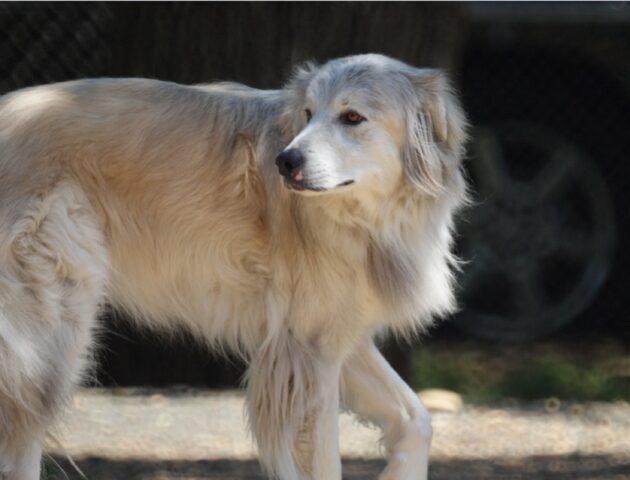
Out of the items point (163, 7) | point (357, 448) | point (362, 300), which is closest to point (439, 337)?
point (357, 448)

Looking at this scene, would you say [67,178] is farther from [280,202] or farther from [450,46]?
[450,46]

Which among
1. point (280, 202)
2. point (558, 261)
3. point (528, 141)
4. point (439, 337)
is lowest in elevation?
A: point (439, 337)

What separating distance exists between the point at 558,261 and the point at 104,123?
13.2ft

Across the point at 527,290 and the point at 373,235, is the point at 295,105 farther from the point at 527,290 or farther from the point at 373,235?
the point at 527,290

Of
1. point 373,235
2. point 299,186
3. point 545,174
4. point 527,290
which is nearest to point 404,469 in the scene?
point 373,235

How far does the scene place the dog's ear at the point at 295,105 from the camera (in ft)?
16.3

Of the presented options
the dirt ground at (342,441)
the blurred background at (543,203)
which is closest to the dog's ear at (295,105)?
the dirt ground at (342,441)

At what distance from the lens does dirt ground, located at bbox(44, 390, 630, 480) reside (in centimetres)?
602

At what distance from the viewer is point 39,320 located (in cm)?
466

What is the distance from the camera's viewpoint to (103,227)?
5.00 meters

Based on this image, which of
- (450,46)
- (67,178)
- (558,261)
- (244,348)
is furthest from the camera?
(558,261)

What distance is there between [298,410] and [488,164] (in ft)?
11.8

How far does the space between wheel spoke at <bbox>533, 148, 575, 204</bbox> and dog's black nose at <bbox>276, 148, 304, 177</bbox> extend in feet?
12.7

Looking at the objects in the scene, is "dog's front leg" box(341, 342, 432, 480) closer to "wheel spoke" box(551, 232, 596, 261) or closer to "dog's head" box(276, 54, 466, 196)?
"dog's head" box(276, 54, 466, 196)
